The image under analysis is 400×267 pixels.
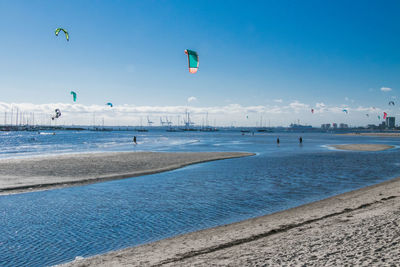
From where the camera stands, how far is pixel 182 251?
689 cm

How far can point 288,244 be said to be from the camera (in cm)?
670

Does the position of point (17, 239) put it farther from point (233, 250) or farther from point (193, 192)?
point (193, 192)

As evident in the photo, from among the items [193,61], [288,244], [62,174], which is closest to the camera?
[288,244]

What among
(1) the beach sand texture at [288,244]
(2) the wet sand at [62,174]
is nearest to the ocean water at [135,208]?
(1) the beach sand texture at [288,244]

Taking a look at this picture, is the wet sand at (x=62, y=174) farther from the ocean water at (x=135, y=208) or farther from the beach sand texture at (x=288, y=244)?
the beach sand texture at (x=288, y=244)

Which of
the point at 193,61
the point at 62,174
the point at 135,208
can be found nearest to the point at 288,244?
the point at 135,208

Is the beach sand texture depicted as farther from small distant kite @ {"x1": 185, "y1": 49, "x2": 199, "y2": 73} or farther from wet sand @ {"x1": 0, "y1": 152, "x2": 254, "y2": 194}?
small distant kite @ {"x1": 185, "y1": 49, "x2": 199, "y2": 73}

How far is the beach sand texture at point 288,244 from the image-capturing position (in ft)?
18.7

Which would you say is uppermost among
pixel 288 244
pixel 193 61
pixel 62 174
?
pixel 193 61

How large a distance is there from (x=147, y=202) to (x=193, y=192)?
2.70m

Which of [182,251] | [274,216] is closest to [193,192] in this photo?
[274,216]

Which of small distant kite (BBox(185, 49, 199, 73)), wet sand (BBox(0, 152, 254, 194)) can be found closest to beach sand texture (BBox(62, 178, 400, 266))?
wet sand (BBox(0, 152, 254, 194))

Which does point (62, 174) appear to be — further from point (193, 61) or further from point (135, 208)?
point (193, 61)

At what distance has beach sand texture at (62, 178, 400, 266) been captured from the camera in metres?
5.70
